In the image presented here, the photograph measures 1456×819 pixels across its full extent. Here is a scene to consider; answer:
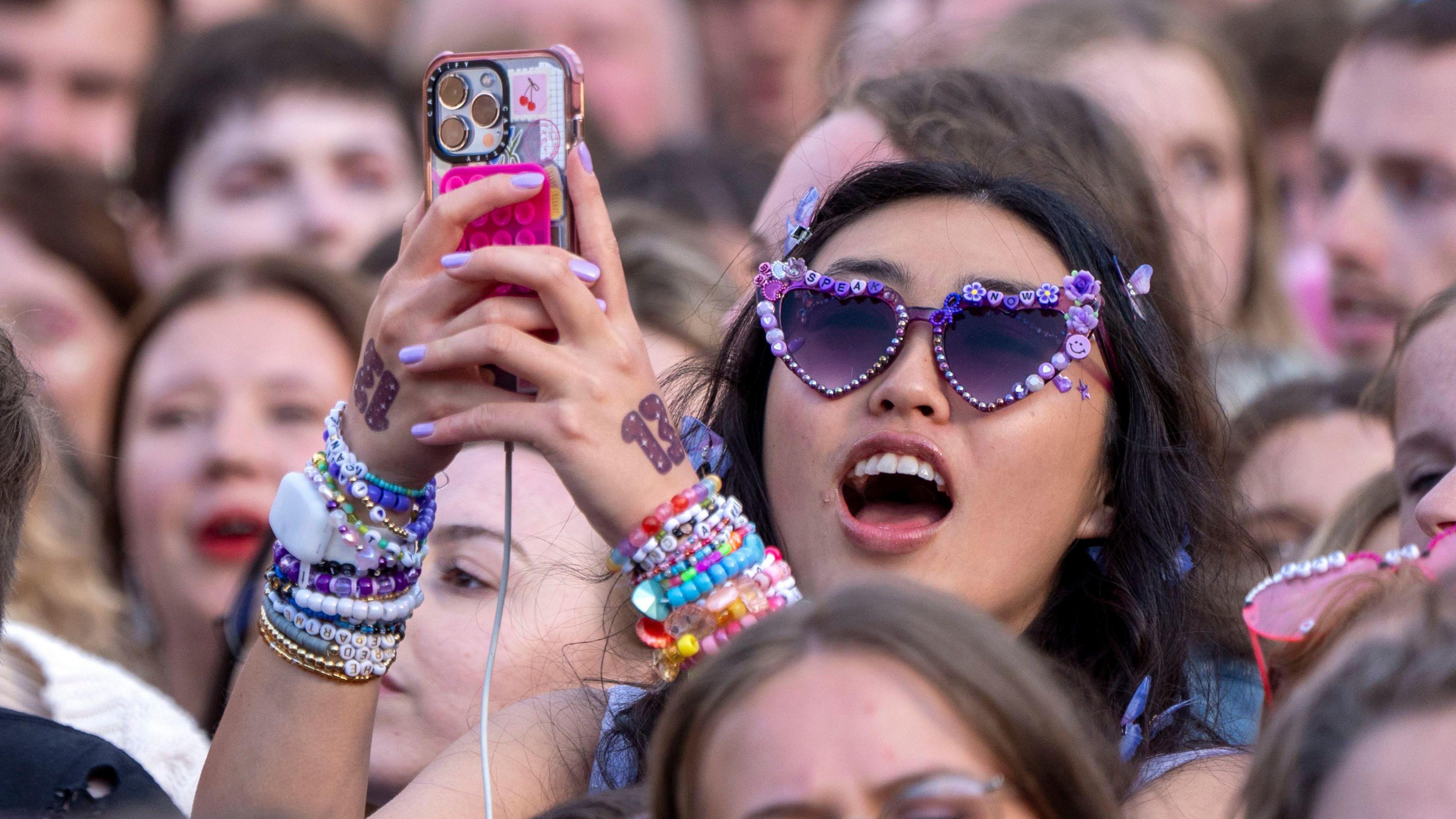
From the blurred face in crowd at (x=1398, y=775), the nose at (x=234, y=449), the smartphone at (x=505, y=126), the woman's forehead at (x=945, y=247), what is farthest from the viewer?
the nose at (x=234, y=449)

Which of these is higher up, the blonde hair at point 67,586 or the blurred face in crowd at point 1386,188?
the blurred face in crowd at point 1386,188

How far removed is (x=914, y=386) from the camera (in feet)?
7.63

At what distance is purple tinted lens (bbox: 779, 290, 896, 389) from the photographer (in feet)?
7.82

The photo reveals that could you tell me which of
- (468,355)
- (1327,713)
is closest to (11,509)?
(468,355)

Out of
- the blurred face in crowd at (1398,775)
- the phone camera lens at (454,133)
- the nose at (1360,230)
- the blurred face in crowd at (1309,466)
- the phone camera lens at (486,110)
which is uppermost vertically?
the phone camera lens at (486,110)

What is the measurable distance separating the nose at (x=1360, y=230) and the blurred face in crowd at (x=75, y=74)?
3.52 meters

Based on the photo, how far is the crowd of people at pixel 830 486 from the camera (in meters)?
1.64

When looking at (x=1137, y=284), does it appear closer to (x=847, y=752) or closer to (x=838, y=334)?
(x=838, y=334)

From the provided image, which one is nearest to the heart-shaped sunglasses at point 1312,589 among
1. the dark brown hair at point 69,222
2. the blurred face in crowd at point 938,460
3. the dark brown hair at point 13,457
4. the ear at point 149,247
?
the blurred face in crowd at point 938,460

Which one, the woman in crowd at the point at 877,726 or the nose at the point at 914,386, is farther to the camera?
the nose at the point at 914,386

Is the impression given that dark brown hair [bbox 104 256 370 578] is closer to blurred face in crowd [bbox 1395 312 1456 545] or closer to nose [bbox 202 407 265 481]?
nose [bbox 202 407 265 481]

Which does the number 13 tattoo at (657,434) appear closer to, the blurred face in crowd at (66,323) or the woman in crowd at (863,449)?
the woman in crowd at (863,449)

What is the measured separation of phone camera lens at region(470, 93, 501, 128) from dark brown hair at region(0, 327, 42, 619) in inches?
26.9

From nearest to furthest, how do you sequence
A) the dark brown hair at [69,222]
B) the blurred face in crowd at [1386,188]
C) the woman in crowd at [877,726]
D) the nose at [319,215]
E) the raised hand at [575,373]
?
the woman in crowd at [877,726]
the raised hand at [575,373]
the blurred face in crowd at [1386,188]
the nose at [319,215]
the dark brown hair at [69,222]
